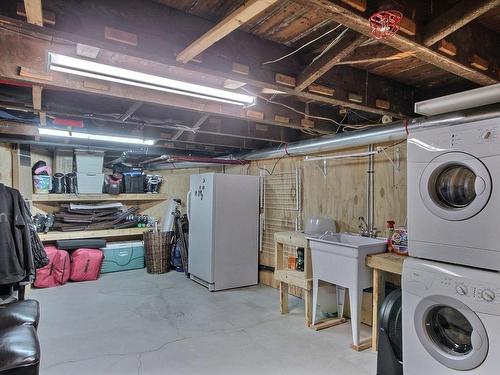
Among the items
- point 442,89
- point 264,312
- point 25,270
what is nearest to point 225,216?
point 264,312

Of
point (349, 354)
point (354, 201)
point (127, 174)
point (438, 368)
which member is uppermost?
point (127, 174)

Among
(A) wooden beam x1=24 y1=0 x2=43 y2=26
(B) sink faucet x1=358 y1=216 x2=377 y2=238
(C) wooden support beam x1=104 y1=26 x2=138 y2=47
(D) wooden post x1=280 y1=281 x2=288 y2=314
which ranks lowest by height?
(D) wooden post x1=280 y1=281 x2=288 y2=314

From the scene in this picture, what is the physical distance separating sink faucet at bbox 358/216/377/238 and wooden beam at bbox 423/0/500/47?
219 cm

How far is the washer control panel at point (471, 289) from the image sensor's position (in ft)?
6.14

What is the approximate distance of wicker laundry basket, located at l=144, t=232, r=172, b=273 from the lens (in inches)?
221

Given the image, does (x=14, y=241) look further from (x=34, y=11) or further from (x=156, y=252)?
(x=156, y=252)

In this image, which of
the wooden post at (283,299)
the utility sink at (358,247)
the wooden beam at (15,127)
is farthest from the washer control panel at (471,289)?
the wooden beam at (15,127)

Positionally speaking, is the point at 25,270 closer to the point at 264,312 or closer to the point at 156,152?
the point at 264,312

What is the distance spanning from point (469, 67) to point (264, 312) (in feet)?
9.97

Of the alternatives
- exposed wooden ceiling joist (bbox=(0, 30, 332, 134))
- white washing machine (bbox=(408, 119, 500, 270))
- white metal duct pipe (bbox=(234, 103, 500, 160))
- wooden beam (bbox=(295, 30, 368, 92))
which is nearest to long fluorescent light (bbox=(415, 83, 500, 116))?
white metal duct pipe (bbox=(234, 103, 500, 160))

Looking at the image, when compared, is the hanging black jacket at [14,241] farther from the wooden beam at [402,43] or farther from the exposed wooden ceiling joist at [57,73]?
the wooden beam at [402,43]

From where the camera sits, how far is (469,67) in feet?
6.52

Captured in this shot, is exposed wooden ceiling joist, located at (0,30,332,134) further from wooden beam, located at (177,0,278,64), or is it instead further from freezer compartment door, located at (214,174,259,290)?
freezer compartment door, located at (214,174,259,290)

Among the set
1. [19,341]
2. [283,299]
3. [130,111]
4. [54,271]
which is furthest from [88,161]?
[19,341]
